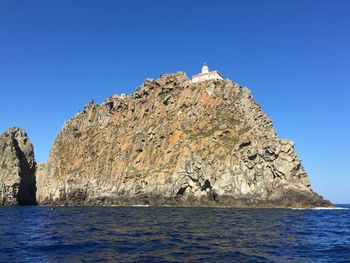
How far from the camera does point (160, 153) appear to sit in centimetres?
12294

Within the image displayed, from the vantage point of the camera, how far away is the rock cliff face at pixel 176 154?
9894 centimetres

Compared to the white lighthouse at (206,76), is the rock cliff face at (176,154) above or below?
below

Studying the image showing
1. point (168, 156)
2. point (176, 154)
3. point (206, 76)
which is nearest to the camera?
point (176, 154)

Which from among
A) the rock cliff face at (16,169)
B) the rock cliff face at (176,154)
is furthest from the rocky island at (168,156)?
the rock cliff face at (16,169)

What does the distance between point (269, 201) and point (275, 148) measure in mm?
15152

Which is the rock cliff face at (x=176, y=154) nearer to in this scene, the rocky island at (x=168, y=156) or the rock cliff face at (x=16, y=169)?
the rocky island at (x=168, y=156)

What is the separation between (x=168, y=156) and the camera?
119 m

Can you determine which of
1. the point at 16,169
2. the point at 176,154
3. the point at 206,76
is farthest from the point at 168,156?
the point at 16,169

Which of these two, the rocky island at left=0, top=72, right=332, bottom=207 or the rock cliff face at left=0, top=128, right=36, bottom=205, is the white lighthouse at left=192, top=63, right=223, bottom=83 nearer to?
the rocky island at left=0, top=72, right=332, bottom=207

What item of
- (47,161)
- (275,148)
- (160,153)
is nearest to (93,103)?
(47,161)

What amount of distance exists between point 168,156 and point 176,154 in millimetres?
3544

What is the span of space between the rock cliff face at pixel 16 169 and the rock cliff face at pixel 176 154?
6.74 metres

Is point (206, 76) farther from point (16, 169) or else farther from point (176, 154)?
point (16, 169)

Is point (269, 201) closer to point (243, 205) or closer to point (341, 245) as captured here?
point (243, 205)
